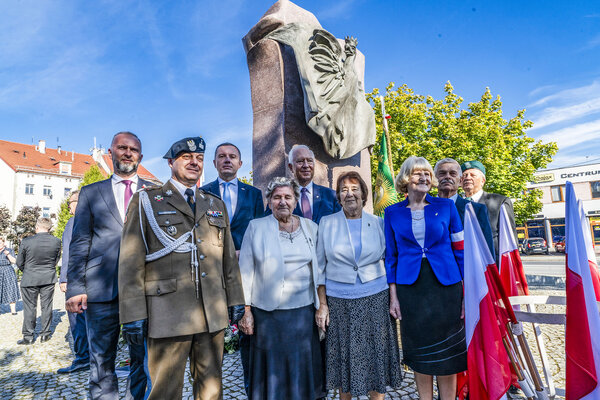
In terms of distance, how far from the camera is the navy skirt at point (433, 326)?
2.62 metres

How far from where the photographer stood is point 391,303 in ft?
9.07

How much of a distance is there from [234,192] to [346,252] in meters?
1.36

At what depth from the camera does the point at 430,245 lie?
2.72m

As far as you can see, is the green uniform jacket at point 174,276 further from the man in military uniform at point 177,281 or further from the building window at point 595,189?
the building window at point 595,189

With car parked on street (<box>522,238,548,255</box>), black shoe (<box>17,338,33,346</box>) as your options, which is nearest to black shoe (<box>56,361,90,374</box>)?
black shoe (<box>17,338,33,346</box>)

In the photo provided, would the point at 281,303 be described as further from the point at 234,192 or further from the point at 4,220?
the point at 4,220

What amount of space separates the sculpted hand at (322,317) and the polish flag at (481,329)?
3.19ft

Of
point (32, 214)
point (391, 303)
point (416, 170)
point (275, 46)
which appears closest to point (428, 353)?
point (391, 303)

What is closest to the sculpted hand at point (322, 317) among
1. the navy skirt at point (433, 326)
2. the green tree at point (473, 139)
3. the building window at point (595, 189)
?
the navy skirt at point (433, 326)

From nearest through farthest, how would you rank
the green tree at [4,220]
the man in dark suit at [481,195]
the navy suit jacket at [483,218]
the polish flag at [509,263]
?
the polish flag at [509,263], the navy suit jacket at [483,218], the man in dark suit at [481,195], the green tree at [4,220]

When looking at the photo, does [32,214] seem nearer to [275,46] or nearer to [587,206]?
[275,46]

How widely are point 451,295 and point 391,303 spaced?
44cm

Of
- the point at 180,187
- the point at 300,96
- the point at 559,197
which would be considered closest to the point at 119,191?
the point at 180,187

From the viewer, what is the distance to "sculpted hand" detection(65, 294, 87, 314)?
→ 102 inches
